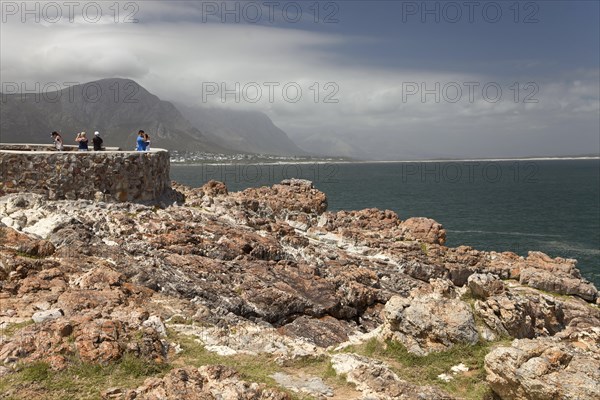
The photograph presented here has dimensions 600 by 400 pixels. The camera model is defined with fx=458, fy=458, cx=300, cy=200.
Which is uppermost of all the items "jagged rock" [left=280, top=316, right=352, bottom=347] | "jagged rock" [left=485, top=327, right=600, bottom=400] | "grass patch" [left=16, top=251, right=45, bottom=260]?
"grass patch" [left=16, top=251, right=45, bottom=260]

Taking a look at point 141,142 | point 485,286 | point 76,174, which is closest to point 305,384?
point 485,286

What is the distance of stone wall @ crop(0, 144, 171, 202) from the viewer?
90.3 ft

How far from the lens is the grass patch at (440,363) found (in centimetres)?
1259

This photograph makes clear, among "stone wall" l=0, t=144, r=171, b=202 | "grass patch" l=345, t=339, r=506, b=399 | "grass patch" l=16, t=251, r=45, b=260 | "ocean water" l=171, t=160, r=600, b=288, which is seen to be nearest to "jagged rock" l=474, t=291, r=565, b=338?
"grass patch" l=345, t=339, r=506, b=399

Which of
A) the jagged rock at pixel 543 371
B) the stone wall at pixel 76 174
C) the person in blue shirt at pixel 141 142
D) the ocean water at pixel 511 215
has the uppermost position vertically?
the person in blue shirt at pixel 141 142

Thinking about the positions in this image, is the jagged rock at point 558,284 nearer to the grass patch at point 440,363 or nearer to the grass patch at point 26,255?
the grass patch at point 440,363

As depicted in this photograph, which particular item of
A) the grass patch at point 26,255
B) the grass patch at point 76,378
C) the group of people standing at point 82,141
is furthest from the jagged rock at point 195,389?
the group of people standing at point 82,141

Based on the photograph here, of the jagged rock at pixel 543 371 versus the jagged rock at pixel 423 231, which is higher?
the jagged rock at pixel 543 371

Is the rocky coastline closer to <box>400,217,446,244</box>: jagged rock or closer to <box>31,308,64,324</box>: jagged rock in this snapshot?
<box>31,308,64,324</box>: jagged rock

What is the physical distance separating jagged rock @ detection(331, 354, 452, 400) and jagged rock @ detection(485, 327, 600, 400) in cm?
155

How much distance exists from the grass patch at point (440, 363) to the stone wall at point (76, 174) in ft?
65.9

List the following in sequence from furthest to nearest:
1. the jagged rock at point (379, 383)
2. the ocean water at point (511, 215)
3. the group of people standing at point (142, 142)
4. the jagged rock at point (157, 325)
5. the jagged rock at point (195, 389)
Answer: the ocean water at point (511, 215)
the group of people standing at point (142, 142)
the jagged rock at point (157, 325)
the jagged rock at point (379, 383)
the jagged rock at point (195, 389)

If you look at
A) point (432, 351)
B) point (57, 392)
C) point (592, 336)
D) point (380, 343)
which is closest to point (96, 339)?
point (57, 392)

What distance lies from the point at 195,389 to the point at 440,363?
24.1ft
